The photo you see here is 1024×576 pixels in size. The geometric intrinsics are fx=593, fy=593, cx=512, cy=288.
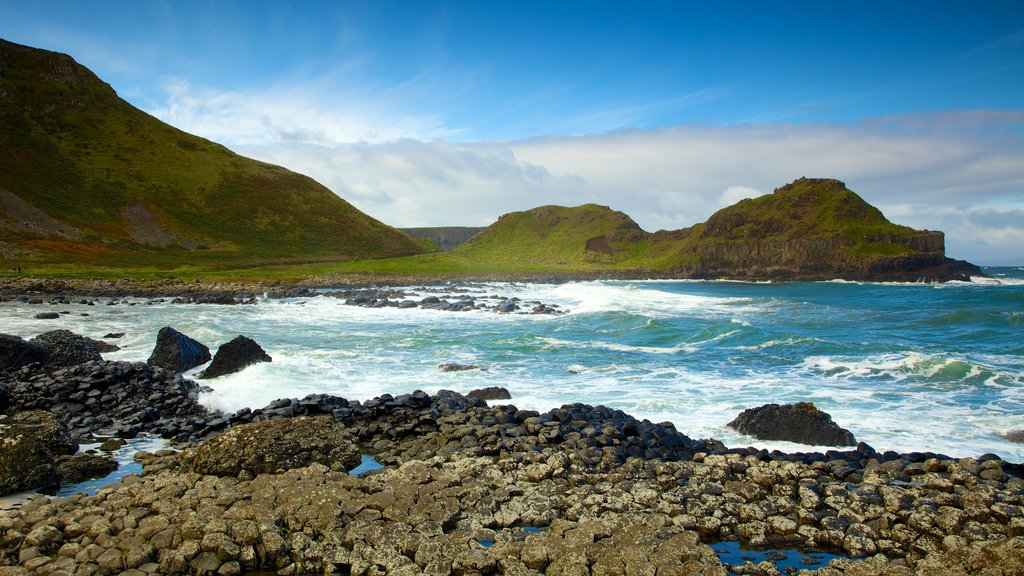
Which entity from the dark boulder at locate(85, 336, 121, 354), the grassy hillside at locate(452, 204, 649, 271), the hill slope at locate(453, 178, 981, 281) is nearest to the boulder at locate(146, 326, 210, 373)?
the dark boulder at locate(85, 336, 121, 354)

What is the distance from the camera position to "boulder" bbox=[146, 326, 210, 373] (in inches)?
720

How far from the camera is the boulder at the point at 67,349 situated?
57.3 ft

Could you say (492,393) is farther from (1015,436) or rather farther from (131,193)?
(131,193)

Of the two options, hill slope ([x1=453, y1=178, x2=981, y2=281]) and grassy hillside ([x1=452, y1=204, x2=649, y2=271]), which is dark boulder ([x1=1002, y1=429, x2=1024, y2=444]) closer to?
hill slope ([x1=453, y1=178, x2=981, y2=281])

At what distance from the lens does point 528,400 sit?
15516 mm

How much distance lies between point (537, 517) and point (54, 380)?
13.4 metres

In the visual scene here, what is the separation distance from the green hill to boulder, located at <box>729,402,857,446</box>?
8420 cm

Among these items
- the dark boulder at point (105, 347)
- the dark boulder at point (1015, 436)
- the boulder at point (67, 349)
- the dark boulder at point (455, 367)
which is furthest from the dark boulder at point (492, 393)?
the dark boulder at point (105, 347)

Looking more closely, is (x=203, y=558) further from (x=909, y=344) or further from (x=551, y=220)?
(x=551, y=220)

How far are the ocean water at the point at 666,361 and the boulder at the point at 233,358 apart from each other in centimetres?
52

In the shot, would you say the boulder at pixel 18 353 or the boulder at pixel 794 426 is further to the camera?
the boulder at pixel 18 353

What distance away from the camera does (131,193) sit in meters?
111

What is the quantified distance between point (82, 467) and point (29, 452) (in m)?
0.77

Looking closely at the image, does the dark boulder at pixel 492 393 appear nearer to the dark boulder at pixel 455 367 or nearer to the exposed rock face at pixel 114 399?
the dark boulder at pixel 455 367
